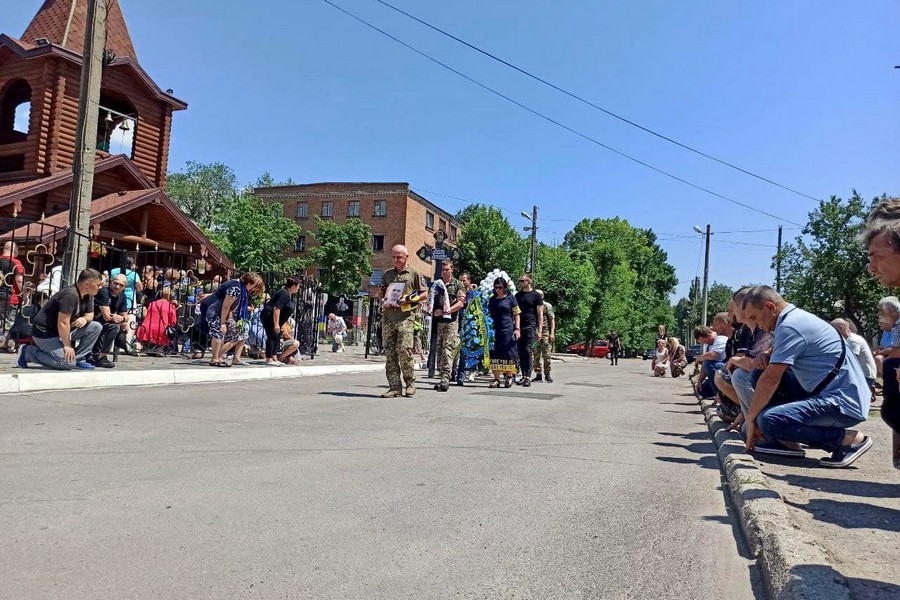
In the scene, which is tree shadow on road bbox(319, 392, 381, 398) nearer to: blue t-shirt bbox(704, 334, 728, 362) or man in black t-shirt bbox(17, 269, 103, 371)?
man in black t-shirt bbox(17, 269, 103, 371)

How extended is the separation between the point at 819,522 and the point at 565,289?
4810 cm

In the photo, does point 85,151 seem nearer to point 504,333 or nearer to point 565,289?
point 504,333

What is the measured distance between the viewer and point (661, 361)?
23.3 m

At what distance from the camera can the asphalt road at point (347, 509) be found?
282 cm

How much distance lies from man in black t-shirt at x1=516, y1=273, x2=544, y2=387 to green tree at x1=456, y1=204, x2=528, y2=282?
4024 centimetres

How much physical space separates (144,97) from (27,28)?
15.4 ft

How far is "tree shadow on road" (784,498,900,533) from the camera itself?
12.5ft

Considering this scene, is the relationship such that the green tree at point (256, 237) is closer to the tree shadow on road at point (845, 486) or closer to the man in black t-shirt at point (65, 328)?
the man in black t-shirt at point (65, 328)

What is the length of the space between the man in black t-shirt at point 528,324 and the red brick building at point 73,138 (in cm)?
1325

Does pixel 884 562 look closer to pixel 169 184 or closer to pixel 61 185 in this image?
pixel 61 185

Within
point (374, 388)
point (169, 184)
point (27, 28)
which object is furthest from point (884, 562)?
point (169, 184)

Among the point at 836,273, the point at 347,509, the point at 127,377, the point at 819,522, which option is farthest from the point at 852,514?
the point at 836,273

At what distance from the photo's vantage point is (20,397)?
7332 millimetres

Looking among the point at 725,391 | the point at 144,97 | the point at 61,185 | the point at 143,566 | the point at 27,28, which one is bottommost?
the point at 143,566
